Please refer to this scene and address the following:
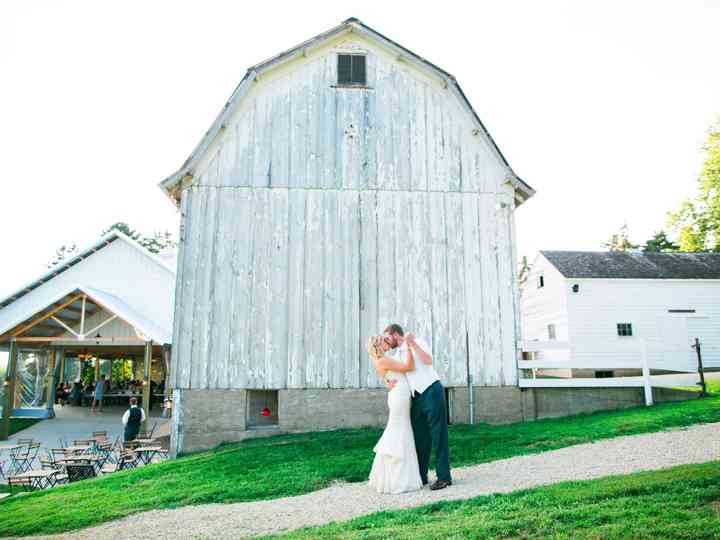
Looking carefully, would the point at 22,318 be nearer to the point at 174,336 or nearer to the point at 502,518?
the point at 174,336

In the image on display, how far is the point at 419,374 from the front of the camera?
7.12 meters

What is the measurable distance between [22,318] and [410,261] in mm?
13660

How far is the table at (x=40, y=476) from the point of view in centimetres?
1065

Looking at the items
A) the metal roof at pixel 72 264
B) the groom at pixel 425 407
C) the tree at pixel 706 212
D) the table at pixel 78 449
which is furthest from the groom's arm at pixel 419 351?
the tree at pixel 706 212

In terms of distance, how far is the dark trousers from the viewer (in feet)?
22.6

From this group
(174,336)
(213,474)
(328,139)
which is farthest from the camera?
(328,139)

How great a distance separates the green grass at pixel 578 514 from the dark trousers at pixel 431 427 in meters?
0.93

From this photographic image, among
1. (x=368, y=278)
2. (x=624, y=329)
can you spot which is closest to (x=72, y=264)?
(x=368, y=278)

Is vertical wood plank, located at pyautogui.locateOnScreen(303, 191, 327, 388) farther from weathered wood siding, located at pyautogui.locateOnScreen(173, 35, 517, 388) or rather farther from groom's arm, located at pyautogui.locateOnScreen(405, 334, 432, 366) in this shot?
groom's arm, located at pyautogui.locateOnScreen(405, 334, 432, 366)

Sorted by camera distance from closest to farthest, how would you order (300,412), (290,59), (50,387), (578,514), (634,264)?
(578,514) < (300,412) < (290,59) < (50,387) < (634,264)

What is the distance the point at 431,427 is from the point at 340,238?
254 inches

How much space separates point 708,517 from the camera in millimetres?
4590

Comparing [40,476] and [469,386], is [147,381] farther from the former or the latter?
[469,386]

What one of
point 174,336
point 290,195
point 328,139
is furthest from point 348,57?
point 174,336
